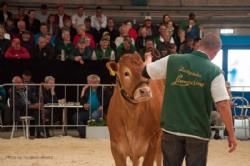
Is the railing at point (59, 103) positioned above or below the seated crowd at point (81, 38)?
below

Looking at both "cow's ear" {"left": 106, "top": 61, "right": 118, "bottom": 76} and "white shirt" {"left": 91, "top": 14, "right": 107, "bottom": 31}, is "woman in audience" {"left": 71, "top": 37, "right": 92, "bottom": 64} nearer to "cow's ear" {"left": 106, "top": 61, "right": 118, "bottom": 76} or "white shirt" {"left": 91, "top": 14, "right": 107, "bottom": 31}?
"white shirt" {"left": 91, "top": 14, "right": 107, "bottom": 31}

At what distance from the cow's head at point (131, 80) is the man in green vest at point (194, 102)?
779 millimetres

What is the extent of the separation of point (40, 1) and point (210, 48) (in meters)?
13.1

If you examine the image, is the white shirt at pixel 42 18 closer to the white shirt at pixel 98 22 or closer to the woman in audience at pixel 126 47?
the white shirt at pixel 98 22

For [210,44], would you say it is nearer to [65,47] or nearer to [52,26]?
[65,47]

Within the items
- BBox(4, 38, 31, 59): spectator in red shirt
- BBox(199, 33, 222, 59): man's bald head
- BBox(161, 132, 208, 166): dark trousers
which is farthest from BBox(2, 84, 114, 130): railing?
BBox(199, 33, 222, 59): man's bald head

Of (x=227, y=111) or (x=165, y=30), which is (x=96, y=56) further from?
(x=227, y=111)

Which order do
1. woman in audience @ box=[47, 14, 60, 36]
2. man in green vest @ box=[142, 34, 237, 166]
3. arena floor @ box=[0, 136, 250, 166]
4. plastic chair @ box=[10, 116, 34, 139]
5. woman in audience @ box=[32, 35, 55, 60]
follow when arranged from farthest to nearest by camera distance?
woman in audience @ box=[47, 14, 60, 36] → woman in audience @ box=[32, 35, 55, 60] → plastic chair @ box=[10, 116, 34, 139] → arena floor @ box=[0, 136, 250, 166] → man in green vest @ box=[142, 34, 237, 166]

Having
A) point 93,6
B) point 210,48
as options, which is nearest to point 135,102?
point 210,48

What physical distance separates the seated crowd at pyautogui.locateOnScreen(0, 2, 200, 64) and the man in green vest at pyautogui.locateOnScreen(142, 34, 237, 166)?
6700mm

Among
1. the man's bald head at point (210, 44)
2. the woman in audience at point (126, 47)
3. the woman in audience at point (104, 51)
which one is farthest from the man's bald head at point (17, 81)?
the man's bald head at point (210, 44)

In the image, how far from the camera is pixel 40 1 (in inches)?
653

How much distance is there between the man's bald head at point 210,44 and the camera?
4.16 meters

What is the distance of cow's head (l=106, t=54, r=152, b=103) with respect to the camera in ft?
16.7
